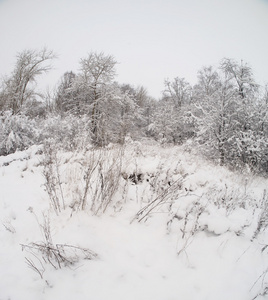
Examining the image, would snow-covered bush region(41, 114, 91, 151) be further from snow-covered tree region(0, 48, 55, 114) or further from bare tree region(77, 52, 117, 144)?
snow-covered tree region(0, 48, 55, 114)

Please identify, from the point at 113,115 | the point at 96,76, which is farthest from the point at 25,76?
the point at 113,115

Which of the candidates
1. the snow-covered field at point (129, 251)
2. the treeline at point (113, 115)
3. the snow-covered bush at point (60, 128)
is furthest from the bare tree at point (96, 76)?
the snow-covered field at point (129, 251)

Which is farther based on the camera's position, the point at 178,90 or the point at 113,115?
the point at 178,90

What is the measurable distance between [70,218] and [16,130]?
712 cm

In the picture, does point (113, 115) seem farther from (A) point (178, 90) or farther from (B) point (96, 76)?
(A) point (178, 90)

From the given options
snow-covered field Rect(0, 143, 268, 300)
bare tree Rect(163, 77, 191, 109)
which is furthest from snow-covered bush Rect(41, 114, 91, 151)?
bare tree Rect(163, 77, 191, 109)

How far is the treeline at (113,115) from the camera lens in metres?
7.17

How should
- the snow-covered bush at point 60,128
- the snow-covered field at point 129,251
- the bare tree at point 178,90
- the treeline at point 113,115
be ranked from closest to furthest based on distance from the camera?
the snow-covered field at point 129,251 → the treeline at point 113,115 → the snow-covered bush at point 60,128 → the bare tree at point 178,90

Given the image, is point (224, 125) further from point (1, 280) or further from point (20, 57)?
point (20, 57)

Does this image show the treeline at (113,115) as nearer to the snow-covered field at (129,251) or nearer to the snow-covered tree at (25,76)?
the snow-covered tree at (25,76)

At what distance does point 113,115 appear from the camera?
12766mm

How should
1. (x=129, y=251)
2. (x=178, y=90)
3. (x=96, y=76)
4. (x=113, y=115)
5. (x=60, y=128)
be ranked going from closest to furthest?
(x=129, y=251) → (x=60, y=128) → (x=96, y=76) → (x=113, y=115) → (x=178, y=90)

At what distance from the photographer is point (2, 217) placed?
187cm

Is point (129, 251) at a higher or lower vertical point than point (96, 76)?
lower
